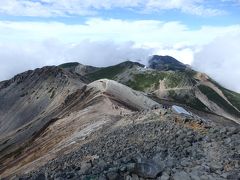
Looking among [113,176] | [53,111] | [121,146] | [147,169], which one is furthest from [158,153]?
[53,111]

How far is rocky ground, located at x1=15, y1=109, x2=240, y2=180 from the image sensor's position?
30094 mm

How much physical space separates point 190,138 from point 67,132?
41.6 metres

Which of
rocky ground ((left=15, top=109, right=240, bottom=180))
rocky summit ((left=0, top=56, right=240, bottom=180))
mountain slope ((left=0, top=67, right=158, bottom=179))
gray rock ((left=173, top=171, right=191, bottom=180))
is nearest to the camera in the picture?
gray rock ((left=173, top=171, right=191, bottom=180))

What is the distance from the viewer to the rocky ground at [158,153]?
98.7 feet

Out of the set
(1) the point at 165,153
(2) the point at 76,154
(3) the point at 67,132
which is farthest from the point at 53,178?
(3) the point at 67,132

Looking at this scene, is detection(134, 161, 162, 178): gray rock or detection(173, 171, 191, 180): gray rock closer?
detection(173, 171, 191, 180): gray rock

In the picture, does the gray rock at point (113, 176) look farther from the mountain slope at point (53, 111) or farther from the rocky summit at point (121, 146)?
the mountain slope at point (53, 111)

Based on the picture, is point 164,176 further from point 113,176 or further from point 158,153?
point 158,153

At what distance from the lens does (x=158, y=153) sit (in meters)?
37.8

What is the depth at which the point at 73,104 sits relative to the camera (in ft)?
377

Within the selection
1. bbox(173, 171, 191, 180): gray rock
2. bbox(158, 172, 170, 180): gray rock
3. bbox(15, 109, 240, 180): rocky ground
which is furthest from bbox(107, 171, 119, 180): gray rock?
bbox(173, 171, 191, 180): gray rock

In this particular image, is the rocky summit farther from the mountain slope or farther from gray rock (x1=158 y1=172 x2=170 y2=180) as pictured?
the mountain slope

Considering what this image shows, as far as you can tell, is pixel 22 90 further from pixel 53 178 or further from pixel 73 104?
pixel 53 178

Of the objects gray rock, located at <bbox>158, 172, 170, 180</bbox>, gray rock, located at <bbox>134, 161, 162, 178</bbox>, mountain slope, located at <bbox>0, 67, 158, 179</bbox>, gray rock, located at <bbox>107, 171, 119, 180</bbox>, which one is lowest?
mountain slope, located at <bbox>0, 67, 158, 179</bbox>
